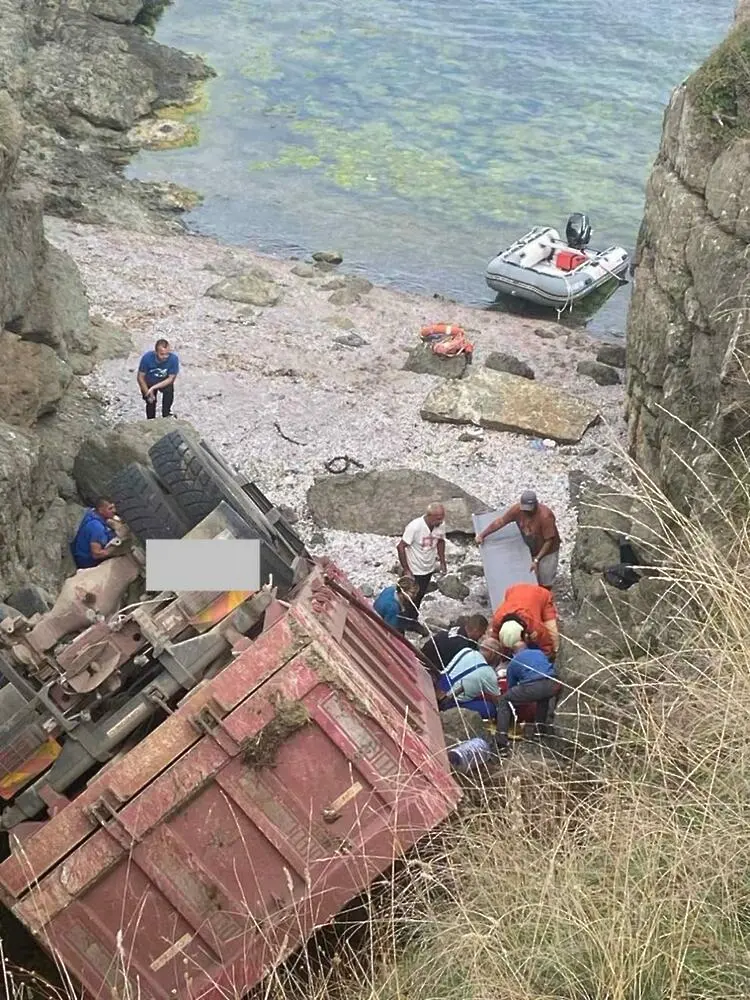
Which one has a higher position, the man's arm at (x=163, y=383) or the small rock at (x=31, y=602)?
the small rock at (x=31, y=602)

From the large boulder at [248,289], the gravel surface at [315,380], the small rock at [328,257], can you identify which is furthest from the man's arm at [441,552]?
the small rock at [328,257]

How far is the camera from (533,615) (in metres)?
10.0

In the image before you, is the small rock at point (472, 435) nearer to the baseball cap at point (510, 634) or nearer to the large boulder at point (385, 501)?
the large boulder at point (385, 501)

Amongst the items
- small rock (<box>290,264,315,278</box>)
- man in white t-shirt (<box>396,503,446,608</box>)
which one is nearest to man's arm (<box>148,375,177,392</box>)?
man in white t-shirt (<box>396,503,446,608</box>)

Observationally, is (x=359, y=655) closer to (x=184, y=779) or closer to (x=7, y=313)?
(x=184, y=779)

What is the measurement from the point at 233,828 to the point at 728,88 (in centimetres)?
1028

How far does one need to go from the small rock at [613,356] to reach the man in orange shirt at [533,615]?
335 inches

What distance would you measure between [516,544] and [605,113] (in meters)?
23.4

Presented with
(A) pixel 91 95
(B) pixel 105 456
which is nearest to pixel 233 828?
(B) pixel 105 456

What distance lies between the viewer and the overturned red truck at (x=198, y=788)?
5.92 m

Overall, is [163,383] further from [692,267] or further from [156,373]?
[692,267]

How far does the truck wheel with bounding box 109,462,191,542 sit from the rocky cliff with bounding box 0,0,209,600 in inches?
97.0

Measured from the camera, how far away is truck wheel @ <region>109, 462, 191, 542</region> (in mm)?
7504

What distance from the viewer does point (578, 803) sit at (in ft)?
16.6
